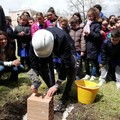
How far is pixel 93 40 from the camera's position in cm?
528

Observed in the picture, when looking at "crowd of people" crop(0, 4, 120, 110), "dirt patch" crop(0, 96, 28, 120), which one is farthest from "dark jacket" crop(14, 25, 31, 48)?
"dirt patch" crop(0, 96, 28, 120)

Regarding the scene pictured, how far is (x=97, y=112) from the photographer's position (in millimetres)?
3711

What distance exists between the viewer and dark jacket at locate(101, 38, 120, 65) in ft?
16.1

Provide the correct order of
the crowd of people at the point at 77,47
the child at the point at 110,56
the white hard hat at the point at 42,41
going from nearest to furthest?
1. the white hard hat at the point at 42,41
2. the crowd of people at the point at 77,47
3. the child at the point at 110,56

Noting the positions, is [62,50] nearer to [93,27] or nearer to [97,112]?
[97,112]

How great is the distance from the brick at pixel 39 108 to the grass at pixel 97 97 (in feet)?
1.79

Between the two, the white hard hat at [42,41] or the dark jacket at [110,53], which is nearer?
the white hard hat at [42,41]

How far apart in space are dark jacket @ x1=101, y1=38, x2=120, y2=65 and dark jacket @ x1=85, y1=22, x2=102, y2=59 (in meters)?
0.30

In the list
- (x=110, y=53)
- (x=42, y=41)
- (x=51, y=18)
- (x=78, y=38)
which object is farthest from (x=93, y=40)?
(x=42, y=41)

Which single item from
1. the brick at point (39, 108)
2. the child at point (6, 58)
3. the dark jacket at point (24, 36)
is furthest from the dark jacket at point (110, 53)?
the brick at point (39, 108)

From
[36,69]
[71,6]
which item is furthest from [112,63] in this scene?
[71,6]

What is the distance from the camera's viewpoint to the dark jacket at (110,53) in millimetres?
4918

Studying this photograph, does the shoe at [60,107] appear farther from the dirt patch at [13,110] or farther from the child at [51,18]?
the child at [51,18]

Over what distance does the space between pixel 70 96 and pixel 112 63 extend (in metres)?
1.39
